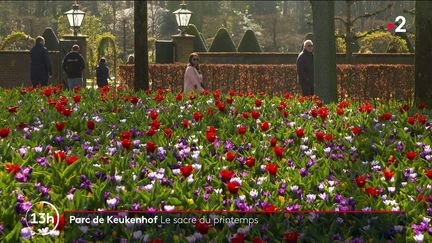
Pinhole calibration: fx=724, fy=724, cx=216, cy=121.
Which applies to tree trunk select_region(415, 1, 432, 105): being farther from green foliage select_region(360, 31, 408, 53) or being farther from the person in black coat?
green foliage select_region(360, 31, 408, 53)

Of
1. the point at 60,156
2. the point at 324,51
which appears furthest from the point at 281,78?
the point at 60,156

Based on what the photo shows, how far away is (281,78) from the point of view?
2008cm

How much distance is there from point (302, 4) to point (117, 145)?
77.2m

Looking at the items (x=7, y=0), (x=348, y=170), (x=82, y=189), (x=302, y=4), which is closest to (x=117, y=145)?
(x=82, y=189)

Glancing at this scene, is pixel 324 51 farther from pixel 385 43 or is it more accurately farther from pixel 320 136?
pixel 385 43

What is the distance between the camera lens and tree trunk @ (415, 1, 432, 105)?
9.87 m

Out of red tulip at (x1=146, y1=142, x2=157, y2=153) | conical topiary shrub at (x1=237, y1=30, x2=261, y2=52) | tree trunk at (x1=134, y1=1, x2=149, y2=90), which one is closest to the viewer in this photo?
red tulip at (x1=146, y1=142, x2=157, y2=153)

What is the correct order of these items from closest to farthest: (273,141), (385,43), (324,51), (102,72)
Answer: (273,141)
(324,51)
(102,72)
(385,43)

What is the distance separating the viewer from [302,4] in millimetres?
80875

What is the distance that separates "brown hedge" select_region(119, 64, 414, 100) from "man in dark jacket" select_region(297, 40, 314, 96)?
258 centimetres

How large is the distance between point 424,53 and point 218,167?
608 centimetres

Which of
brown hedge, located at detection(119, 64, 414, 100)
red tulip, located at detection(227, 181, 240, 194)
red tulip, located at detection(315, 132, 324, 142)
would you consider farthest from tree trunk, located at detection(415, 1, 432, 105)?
red tulip, located at detection(227, 181, 240, 194)

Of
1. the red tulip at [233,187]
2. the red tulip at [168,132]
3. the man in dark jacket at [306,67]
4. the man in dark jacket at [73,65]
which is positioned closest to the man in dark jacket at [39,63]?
the man in dark jacket at [73,65]

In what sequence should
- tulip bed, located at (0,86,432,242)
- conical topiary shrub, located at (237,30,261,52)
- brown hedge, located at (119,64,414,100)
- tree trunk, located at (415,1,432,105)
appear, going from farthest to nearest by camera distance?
conical topiary shrub, located at (237,30,261,52)
brown hedge, located at (119,64,414,100)
tree trunk, located at (415,1,432,105)
tulip bed, located at (0,86,432,242)
